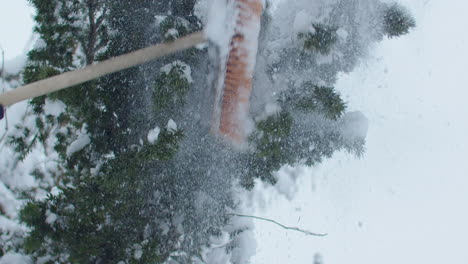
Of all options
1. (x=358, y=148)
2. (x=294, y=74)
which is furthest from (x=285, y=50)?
(x=358, y=148)

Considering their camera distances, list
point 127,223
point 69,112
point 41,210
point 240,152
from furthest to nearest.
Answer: point 240,152 < point 127,223 < point 69,112 < point 41,210

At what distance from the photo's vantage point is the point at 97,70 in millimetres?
2547

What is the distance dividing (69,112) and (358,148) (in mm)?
2382

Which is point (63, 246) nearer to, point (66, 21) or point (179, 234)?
point (179, 234)

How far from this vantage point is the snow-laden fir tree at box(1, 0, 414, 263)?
2504 mm

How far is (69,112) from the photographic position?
274 centimetres

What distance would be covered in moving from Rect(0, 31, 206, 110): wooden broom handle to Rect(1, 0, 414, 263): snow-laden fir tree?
6 cm

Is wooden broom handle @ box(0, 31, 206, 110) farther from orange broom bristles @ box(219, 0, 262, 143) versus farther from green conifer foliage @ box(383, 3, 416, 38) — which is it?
green conifer foliage @ box(383, 3, 416, 38)

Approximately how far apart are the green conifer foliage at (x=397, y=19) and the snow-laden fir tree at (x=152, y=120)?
0.06 feet

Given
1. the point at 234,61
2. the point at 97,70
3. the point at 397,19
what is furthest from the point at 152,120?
the point at 397,19

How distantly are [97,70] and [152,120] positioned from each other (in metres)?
0.55

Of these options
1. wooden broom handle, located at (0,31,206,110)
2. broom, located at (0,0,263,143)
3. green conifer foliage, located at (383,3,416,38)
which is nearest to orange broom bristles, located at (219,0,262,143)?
broom, located at (0,0,263,143)

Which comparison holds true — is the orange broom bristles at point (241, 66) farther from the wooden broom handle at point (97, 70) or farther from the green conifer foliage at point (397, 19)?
the green conifer foliage at point (397, 19)

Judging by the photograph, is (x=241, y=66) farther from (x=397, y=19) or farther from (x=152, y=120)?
(x=397, y=19)
